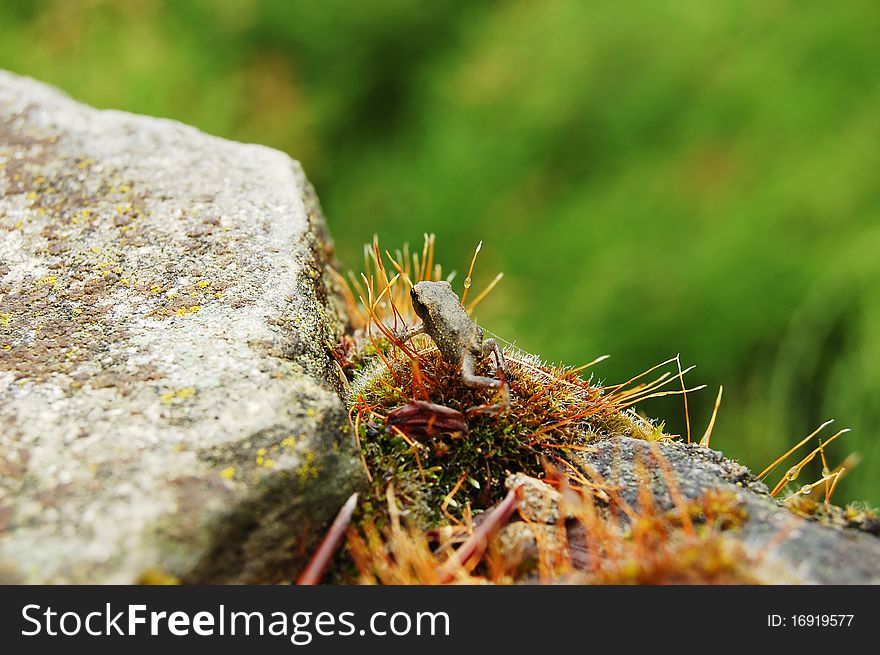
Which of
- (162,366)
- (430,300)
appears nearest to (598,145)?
(430,300)

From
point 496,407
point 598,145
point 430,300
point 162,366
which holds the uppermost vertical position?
point 598,145

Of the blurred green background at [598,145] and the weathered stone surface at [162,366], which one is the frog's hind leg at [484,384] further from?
the blurred green background at [598,145]

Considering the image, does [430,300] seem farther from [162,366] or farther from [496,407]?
[162,366]

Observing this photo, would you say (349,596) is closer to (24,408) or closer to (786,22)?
(24,408)

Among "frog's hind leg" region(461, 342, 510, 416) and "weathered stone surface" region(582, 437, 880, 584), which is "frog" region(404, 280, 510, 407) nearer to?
"frog's hind leg" region(461, 342, 510, 416)

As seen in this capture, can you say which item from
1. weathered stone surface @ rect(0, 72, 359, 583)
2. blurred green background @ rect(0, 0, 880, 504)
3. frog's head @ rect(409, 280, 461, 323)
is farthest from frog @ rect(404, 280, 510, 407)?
blurred green background @ rect(0, 0, 880, 504)

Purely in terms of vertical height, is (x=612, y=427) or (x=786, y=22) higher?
(x=786, y=22)

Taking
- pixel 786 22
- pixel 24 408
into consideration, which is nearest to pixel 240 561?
pixel 24 408
